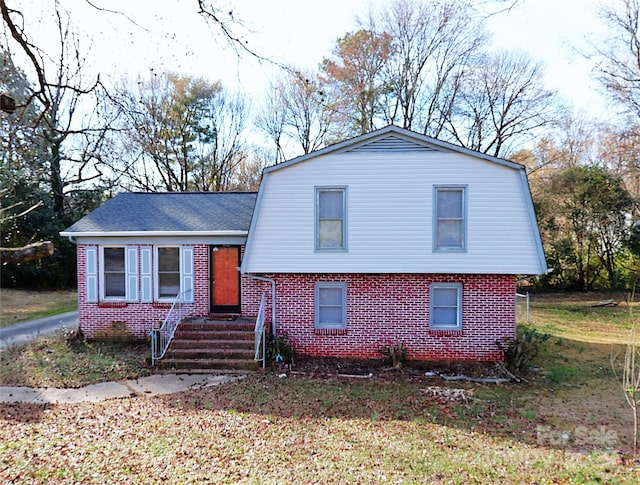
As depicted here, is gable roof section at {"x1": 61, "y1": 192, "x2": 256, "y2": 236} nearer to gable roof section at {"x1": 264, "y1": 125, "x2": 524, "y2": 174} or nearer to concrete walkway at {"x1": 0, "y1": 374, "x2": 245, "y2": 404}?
gable roof section at {"x1": 264, "y1": 125, "x2": 524, "y2": 174}

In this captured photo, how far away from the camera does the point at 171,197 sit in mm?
14078

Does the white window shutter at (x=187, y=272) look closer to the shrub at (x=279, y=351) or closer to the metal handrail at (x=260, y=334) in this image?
the metal handrail at (x=260, y=334)

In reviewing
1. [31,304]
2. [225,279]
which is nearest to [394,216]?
[225,279]

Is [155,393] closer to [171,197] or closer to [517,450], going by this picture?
[517,450]

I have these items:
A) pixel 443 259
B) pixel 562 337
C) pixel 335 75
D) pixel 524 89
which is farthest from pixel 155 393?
pixel 524 89

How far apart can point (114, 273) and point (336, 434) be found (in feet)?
27.9

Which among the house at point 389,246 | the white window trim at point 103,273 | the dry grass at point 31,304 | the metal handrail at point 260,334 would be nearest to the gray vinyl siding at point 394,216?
the house at point 389,246

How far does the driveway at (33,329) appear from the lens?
12.8 metres

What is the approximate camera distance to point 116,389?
8531 millimetres

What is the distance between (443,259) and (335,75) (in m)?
17.3

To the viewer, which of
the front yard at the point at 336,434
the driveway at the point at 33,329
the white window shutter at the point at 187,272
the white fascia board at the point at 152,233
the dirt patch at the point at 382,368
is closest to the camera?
the front yard at the point at 336,434

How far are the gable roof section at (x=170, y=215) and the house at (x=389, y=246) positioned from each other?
0.61 ft

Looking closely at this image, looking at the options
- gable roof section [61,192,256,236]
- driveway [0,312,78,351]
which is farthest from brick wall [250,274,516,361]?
driveway [0,312,78,351]

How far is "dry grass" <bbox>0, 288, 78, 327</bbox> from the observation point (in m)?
17.1
